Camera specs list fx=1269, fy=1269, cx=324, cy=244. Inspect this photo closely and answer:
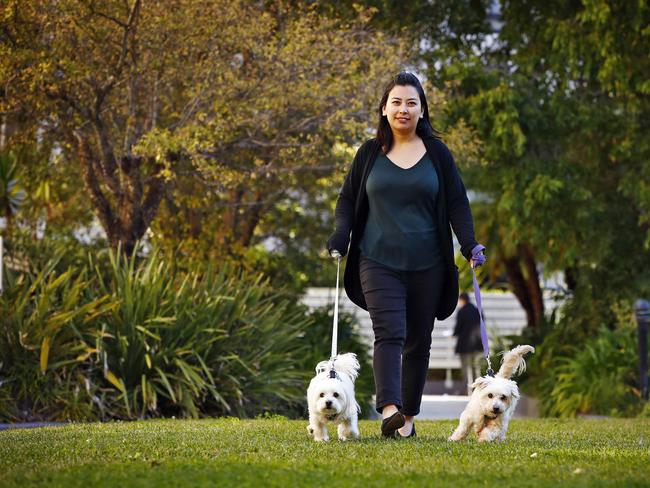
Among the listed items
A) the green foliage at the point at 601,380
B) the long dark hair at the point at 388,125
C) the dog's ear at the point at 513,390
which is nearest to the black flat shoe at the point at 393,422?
the dog's ear at the point at 513,390

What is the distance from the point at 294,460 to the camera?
20.3 ft

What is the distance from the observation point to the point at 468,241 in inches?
292

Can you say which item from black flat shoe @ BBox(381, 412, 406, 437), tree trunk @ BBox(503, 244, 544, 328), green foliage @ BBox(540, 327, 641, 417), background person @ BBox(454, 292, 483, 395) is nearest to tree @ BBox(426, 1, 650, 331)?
green foliage @ BBox(540, 327, 641, 417)

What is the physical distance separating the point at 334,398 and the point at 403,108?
5.69 feet

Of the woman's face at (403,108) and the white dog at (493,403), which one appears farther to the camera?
the woman's face at (403,108)

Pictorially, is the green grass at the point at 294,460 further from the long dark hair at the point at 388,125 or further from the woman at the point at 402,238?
the long dark hair at the point at 388,125

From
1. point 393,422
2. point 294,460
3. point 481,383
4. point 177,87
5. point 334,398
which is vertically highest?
point 177,87

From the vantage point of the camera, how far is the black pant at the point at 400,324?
725cm

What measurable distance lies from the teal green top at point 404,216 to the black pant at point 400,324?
8 centimetres

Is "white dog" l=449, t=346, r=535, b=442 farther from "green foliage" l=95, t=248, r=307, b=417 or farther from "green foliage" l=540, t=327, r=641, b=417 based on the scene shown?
"green foliage" l=540, t=327, r=641, b=417

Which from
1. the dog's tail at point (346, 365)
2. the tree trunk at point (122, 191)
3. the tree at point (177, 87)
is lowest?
the dog's tail at point (346, 365)

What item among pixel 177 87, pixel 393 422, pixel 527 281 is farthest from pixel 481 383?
pixel 527 281

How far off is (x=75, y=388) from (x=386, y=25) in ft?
22.2

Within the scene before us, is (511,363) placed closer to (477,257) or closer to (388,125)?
(477,257)
